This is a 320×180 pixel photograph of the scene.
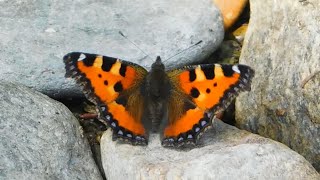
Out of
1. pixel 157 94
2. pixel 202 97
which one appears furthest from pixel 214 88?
pixel 157 94

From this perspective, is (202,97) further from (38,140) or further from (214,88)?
(38,140)

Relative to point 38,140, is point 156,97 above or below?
above

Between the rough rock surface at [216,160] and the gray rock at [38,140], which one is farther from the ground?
the rough rock surface at [216,160]

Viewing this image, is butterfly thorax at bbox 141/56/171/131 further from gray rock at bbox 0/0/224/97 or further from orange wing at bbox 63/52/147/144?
gray rock at bbox 0/0/224/97

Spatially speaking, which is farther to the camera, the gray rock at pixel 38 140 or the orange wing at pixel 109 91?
the orange wing at pixel 109 91

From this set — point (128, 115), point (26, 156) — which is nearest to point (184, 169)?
point (128, 115)

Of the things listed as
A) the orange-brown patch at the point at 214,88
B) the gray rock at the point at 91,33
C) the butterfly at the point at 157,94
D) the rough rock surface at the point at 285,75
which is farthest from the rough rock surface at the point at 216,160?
the gray rock at the point at 91,33

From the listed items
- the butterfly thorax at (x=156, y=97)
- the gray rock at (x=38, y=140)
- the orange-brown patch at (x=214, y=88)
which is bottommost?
the gray rock at (x=38, y=140)

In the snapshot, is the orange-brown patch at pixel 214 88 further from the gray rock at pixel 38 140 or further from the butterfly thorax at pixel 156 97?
the gray rock at pixel 38 140
